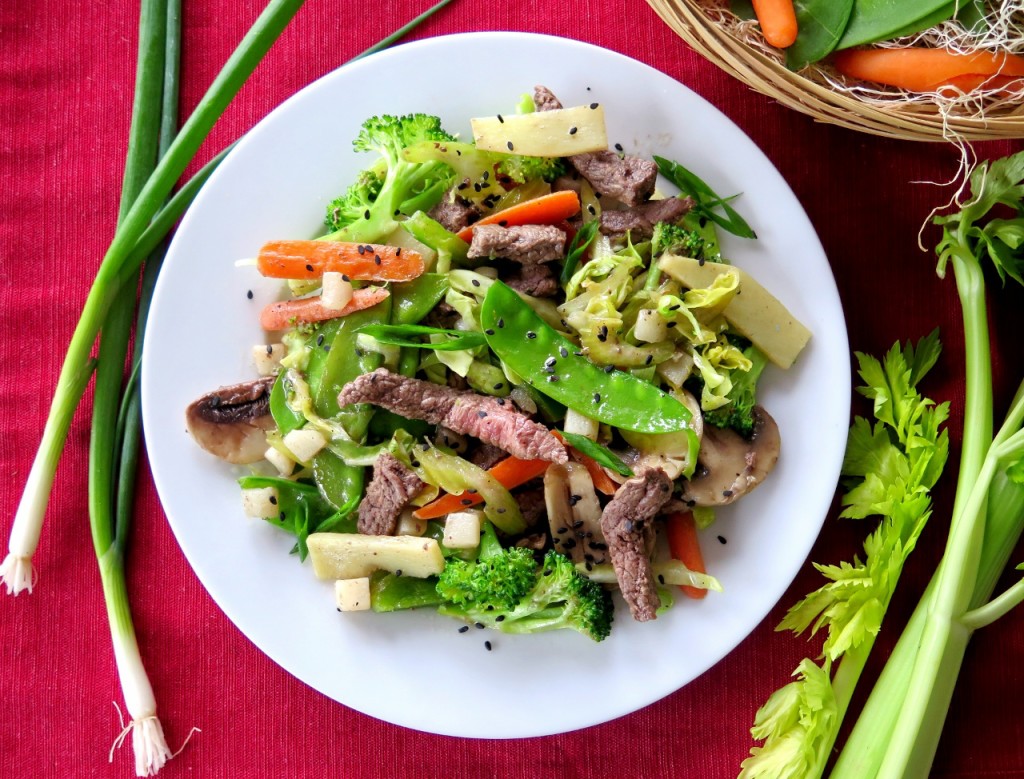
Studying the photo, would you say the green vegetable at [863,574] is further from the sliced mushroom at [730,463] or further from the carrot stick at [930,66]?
the carrot stick at [930,66]

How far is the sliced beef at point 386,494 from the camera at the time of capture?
2523 mm

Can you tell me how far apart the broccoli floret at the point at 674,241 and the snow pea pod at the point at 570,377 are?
408 mm

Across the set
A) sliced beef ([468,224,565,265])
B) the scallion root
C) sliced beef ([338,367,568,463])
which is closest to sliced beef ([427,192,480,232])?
sliced beef ([468,224,565,265])

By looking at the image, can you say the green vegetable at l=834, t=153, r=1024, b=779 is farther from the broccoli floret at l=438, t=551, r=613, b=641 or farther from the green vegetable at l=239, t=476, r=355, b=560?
the green vegetable at l=239, t=476, r=355, b=560

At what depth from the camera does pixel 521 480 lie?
8.58ft

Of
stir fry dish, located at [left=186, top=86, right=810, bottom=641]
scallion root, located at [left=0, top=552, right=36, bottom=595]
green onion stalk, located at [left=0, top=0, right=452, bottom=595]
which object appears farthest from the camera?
scallion root, located at [left=0, top=552, right=36, bottom=595]

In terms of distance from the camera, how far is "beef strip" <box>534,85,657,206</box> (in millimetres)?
2521

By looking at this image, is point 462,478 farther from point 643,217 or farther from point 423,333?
point 643,217

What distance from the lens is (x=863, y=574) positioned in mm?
2668

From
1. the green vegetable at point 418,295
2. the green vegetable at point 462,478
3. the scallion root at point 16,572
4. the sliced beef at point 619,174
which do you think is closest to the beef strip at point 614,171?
the sliced beef at point 619,174

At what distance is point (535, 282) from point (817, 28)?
1.13 meters

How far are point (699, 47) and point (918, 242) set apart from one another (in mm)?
1044

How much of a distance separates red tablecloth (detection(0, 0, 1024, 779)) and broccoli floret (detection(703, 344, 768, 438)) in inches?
23.0

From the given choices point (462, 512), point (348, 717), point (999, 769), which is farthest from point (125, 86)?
point (999, 769)
